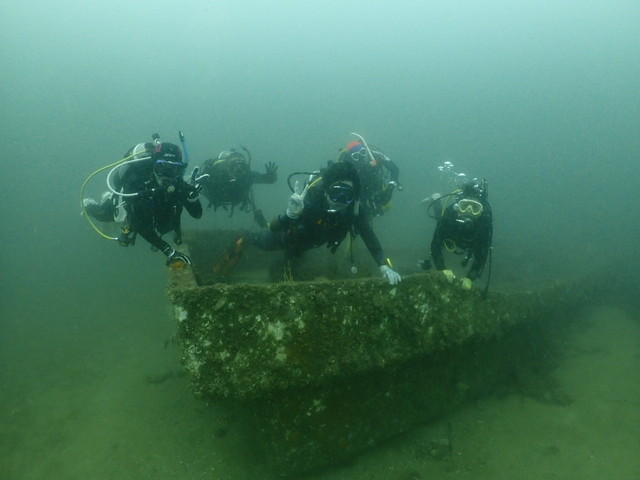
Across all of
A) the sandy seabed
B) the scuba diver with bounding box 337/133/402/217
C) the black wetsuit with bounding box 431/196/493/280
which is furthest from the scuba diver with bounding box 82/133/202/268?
the black wetsuit with bounding box 431/196/493/280

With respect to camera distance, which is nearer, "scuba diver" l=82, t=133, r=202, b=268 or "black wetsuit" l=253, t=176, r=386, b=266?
"scuba diver" l=82, t=133, r=202, b=268

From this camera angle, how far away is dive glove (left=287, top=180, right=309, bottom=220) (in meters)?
4.73

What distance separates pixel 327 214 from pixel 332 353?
2.33 metres

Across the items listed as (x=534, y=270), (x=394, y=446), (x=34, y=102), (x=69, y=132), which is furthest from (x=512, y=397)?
(x=34, y=102)

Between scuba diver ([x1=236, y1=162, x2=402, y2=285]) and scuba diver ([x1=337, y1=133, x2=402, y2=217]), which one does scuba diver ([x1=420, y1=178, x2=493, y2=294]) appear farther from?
scuba diver ([x1=337, y1=133, x2=402, y2=217])

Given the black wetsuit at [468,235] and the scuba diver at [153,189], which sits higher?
the scuba diver at [153,189]

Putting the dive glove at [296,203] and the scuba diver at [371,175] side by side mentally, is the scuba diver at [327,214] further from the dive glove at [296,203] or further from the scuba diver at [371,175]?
the scuba diver at [371,175]

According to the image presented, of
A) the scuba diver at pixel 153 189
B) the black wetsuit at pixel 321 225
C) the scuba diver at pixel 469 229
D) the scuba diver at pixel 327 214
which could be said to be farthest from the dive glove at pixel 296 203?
the scuba diver at pixel 469 229

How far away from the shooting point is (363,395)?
158 inches

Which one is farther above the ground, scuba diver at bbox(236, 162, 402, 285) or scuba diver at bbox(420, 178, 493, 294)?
scuba diver at bbox(236, 162, 402, 285)

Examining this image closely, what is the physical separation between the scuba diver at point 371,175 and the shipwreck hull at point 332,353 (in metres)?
3.80

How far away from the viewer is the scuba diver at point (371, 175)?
7947 millimetres

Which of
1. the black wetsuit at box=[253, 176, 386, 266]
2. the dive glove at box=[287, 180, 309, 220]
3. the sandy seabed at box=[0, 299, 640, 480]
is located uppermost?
the dive glove at box=[287, 180, 309, 220]

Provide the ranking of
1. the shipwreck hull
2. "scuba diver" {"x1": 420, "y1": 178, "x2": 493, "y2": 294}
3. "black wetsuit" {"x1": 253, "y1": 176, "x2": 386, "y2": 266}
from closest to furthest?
the shipwreck hull < "black wetsuit" {"x1": 253, "y1": 176, "x2": 386, "y2": 266} < "scuba diver" {"x1": 420, "y1": 178, "x2": 493, "y2": 294}
